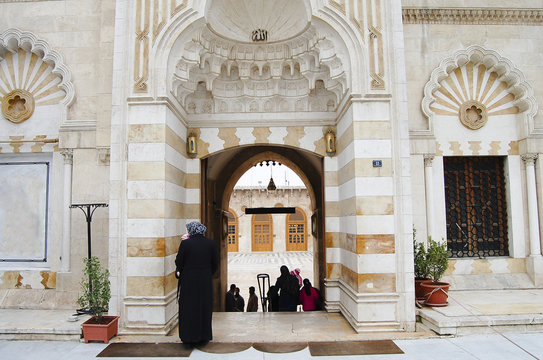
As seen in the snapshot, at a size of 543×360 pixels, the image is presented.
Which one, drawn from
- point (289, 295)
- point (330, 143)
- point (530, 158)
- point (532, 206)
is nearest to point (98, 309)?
point (289, 295)

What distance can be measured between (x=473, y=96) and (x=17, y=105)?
293 inches

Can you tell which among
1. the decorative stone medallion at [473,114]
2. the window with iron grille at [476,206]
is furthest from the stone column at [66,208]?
the decorative stone medallion at [473,114]

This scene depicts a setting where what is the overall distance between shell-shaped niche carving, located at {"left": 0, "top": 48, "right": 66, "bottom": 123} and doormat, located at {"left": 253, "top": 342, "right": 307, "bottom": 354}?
16.1 ft

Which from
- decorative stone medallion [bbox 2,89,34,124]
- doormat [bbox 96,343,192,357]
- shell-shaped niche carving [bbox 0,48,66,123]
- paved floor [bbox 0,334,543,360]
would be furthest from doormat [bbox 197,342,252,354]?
decorative stone medallion [bbox 2,89,34,124]

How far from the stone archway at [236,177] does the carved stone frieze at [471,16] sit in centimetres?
313

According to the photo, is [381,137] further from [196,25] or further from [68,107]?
[68,107]

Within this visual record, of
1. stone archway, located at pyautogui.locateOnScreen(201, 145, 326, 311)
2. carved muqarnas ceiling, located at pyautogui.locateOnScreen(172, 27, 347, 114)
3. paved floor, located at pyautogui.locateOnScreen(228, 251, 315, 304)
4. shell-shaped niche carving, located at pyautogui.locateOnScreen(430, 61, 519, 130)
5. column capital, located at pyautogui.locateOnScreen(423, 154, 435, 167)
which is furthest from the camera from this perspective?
paved floor, located at pyautogui.locateOnScreen(228, 251, 315, 304)

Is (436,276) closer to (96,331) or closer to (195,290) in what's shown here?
(195,290)

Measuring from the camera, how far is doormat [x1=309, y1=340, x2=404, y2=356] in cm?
418

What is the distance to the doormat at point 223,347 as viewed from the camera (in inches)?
169

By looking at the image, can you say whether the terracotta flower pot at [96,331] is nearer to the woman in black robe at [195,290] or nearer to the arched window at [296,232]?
the woman in black robe at [195,290]

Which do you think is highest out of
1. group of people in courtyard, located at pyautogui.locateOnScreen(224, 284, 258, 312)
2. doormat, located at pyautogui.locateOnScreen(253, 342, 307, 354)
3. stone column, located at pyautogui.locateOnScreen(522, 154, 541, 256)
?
stone column, located at pyautogui.locateOnScreen(522, 154, 541, 256)

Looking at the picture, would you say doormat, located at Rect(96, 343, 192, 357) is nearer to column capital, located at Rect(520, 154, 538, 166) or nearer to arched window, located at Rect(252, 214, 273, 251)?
column capital, located at Rect(520, 154, 538, 166)

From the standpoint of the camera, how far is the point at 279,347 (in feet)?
14.4
